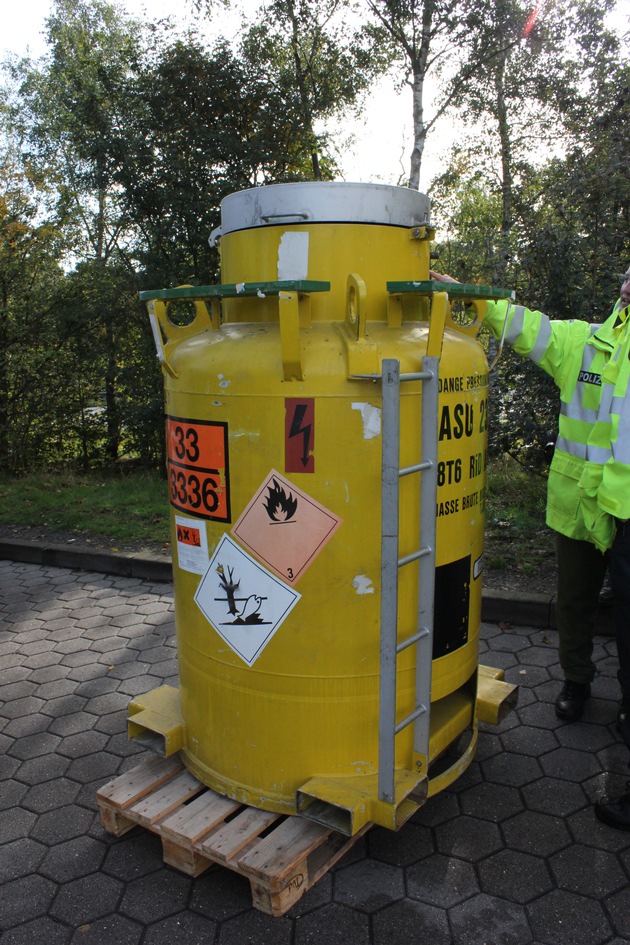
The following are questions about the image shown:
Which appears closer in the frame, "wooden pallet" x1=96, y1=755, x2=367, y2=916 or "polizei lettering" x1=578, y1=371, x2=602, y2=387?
"wooden pallet" x1=96, y1=755, x2=367, y2=916

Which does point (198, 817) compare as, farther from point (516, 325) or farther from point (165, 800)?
point (516, 325)

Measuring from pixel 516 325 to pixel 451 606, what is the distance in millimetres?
1241

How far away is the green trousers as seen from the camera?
3.24 meters

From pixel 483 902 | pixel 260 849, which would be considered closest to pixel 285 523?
pixel 260 849

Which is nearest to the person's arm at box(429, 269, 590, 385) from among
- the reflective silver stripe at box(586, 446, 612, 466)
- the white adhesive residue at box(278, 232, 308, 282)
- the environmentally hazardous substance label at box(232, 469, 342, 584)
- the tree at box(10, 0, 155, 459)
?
the reflective silver stripe at box(586, 446, 612, 466)

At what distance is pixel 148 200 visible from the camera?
8.66m

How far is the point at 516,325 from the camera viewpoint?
2854mm

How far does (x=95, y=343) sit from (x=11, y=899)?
379 inches

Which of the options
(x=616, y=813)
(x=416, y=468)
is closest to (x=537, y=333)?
(x=416, y=468)

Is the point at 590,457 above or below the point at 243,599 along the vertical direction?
above

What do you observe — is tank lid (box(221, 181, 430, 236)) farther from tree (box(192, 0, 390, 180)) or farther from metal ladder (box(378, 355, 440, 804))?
tree (box(192, 0, 390, 180))

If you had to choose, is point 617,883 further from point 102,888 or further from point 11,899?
point 11,899

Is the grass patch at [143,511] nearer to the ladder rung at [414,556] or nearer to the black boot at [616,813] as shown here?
the black boot at [616,813]

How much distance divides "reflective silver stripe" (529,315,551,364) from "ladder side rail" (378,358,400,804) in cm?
117
